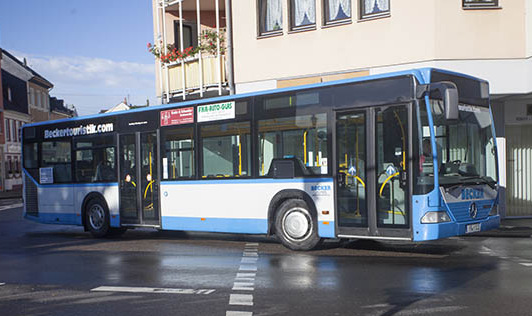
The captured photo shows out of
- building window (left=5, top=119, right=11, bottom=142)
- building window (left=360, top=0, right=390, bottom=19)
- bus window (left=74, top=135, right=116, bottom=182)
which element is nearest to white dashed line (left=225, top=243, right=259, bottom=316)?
bus window (left=74, top=135, right=116, bottom=182)

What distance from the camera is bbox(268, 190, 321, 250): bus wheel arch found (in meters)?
11.3

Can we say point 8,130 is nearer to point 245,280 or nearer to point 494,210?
point 494,210

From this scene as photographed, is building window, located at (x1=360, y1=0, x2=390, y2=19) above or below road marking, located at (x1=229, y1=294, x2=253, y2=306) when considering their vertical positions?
above

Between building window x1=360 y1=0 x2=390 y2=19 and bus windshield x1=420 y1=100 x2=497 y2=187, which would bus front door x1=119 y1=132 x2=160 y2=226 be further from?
building window x1=360 y1=0 x2=390 y2=19

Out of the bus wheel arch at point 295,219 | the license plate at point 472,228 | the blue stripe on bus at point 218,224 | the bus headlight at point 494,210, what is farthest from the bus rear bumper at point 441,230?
the blue stripe on bus at point 218,224

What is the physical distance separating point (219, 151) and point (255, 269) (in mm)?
3939

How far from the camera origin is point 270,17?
19.5 metres

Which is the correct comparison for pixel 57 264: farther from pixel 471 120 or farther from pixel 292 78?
pixel 292 78

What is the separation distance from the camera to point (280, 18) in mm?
19219

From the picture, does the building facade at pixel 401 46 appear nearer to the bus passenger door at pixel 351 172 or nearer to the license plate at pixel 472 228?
the bus passenger door at pixel 351 172

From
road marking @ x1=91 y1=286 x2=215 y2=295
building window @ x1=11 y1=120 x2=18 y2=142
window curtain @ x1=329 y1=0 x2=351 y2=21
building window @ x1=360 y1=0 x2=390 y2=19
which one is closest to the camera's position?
road marking @ x1=91 y1=286 x2=215 y2=295

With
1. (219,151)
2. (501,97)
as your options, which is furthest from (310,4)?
(219,151)

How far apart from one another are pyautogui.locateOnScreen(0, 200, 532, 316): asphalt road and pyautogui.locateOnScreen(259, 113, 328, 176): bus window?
5.29 ft

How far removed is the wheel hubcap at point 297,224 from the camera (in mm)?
11422
